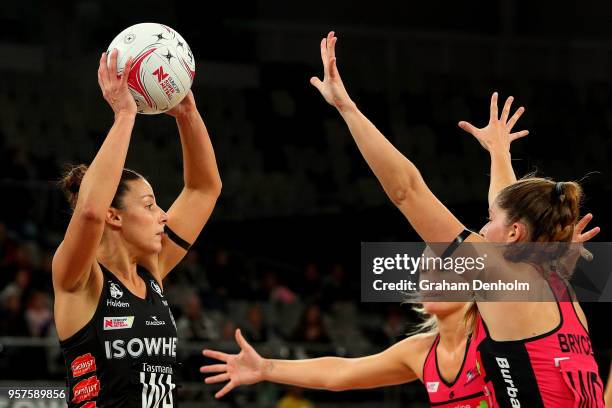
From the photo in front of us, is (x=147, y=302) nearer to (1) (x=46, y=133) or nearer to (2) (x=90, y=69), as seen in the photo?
(1) (x=46, y=133)

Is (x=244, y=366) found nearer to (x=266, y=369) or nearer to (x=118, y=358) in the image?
(x=266, y=369)

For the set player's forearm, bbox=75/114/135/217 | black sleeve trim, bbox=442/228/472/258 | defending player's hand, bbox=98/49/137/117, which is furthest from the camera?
defending player's hand, bbox=98/49/137/117

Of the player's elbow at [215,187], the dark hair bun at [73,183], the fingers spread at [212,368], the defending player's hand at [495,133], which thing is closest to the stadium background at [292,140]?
the player's elbow at [215,187]

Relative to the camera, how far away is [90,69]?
15.6 metres

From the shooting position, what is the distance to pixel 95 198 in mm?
3236

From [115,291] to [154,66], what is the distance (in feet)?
2.91

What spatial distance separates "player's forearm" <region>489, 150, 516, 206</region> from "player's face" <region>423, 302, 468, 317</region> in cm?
56

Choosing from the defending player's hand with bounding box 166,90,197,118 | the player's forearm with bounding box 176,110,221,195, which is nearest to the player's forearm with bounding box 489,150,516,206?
the player's forearm with bounding box 176,110,221,195

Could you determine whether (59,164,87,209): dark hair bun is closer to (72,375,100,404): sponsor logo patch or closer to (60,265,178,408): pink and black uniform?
(60,265,178,408): pink and black uniform

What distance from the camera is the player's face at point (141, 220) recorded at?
3.75m

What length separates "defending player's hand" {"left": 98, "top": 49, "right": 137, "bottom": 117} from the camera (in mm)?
3375

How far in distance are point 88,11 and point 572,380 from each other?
47.6 feet

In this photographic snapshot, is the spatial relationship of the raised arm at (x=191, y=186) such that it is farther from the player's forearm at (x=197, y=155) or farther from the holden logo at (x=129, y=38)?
the holden logo at (x=129, y=38)

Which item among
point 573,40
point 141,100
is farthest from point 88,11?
point 141,100
